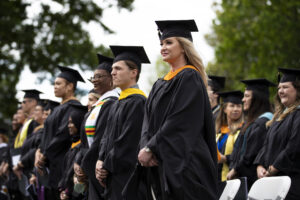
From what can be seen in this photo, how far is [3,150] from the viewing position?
42.5 feet

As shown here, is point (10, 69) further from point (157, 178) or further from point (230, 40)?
point (157, 178)

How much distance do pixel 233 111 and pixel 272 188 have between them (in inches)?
122

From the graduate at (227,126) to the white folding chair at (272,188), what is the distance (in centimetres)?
219

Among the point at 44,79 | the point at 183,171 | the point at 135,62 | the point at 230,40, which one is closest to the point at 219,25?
the point at 230,40

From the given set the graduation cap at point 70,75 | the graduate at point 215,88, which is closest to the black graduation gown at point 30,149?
the graduation cap at point 70,75

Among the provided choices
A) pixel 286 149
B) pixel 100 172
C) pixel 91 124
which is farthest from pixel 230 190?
pixel 91 124

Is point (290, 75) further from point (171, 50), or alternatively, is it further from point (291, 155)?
point (171, 50)

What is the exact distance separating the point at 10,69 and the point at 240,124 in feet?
42.9

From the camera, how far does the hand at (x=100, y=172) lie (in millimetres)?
5797

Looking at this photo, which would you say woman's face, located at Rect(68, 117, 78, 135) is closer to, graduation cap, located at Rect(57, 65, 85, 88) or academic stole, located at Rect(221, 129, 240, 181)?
graduation cap, located at Rect(57, 65, 85, 88)

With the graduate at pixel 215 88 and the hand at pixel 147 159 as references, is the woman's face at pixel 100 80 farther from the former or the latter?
the hand at pixel 147 159

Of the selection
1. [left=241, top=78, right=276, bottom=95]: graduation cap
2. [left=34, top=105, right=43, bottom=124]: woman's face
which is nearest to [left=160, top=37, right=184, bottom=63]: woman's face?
[left=241, top=78, right=276, bottom=95]: graduation cap

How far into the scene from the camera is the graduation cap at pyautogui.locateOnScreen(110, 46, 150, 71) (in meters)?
6.11

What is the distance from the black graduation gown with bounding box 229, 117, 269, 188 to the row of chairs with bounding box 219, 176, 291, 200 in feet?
4.73
